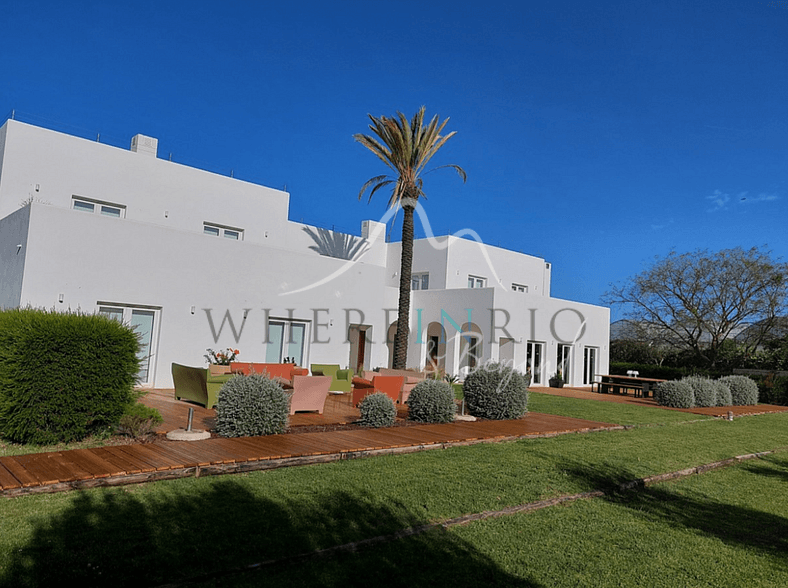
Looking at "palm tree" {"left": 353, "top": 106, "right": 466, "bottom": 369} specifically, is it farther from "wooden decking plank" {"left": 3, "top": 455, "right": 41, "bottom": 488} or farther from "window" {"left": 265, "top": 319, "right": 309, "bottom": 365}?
"wooden decking plank" {"left": 3, "top": 455, "right": 41, "bottom": 488}

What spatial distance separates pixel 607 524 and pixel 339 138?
17016mm

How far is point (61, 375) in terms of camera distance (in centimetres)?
695

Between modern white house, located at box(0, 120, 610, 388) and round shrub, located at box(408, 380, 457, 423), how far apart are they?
16.5 feet

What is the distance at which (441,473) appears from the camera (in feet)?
21.8

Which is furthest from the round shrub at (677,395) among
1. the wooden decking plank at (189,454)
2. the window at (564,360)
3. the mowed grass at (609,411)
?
the wooden decking plank at (189,454)

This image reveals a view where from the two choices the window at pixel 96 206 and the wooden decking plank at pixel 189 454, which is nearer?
the wooden decking plank at pixel 189 454

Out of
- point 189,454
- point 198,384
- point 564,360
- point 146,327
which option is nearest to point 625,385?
point 564,360

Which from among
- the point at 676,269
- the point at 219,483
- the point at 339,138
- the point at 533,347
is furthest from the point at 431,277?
the point at 219,483

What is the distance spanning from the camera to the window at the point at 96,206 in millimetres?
16609

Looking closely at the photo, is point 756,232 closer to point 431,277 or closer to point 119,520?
point 431,277

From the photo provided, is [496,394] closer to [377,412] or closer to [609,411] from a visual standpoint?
[377,412]

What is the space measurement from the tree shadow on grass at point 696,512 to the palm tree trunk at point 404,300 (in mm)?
11341

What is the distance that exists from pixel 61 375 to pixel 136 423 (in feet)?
3.70

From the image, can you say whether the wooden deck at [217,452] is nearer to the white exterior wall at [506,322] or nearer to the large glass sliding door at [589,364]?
the white exterior wall at [506,322]
